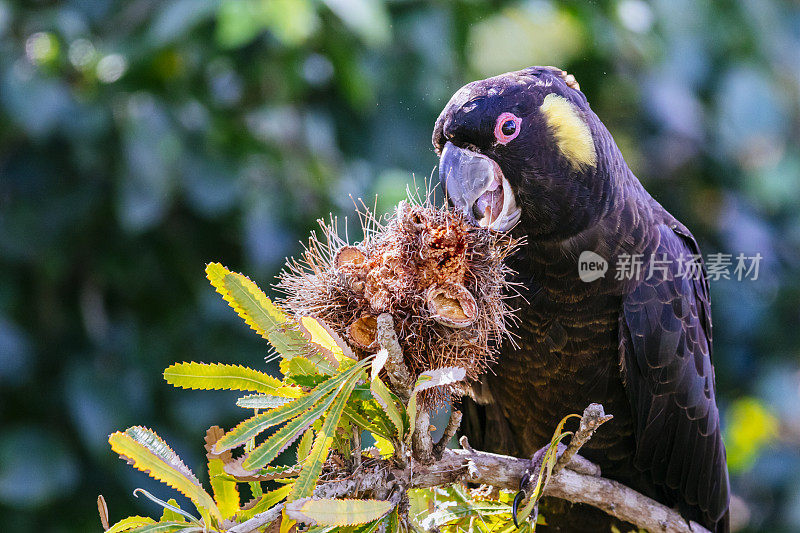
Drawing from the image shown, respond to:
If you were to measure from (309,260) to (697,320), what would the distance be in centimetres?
93

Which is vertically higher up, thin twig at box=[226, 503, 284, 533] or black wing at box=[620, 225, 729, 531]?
thin twig at box=[226, 503, 284, 533]

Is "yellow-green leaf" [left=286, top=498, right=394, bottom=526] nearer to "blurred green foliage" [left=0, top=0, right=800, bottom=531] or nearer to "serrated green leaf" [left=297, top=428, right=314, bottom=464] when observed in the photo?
"serrated green leaf" [left=297, top=428, right=314, bottom=464]

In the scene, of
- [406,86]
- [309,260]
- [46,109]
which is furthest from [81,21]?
[309,260]

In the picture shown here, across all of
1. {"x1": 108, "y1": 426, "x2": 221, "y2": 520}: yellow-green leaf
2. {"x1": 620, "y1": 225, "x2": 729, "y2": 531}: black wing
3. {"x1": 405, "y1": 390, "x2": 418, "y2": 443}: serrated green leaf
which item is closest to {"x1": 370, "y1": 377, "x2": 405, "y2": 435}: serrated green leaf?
{"x1": 405, "y1": 390, "x2": 418, "y2": 443}: serrated green leaf

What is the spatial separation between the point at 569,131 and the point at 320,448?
2.26 feet

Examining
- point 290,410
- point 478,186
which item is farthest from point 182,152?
point 290,410

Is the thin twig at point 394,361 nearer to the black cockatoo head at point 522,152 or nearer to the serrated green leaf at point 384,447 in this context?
the serrated green leaf at point 384,447

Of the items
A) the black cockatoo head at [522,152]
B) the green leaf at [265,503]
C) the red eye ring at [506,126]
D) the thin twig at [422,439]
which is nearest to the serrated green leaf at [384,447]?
the thin twig at [422,439]

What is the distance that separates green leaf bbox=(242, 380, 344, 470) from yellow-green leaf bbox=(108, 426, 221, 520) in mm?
73

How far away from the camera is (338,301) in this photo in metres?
0.87

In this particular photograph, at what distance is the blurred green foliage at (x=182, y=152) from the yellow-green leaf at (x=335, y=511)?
127 cm

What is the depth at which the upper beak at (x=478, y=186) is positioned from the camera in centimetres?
115

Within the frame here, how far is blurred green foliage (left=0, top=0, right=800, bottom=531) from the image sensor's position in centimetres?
236

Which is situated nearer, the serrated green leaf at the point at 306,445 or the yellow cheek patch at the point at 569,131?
the serrated green leaf at the point at 306,445
